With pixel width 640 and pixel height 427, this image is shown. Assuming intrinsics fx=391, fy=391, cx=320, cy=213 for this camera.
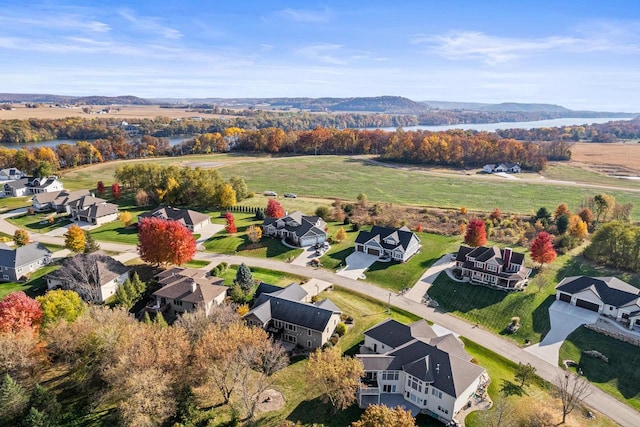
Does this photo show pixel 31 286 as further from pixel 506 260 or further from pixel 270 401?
pixel 506 260

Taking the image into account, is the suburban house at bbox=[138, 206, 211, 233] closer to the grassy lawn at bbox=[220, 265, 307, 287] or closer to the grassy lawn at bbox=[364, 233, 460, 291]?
the grassy lawn at bbox=[220, 265, 307, 287]

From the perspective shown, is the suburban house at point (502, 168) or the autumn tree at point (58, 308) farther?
the suburban house at point (502, 168)

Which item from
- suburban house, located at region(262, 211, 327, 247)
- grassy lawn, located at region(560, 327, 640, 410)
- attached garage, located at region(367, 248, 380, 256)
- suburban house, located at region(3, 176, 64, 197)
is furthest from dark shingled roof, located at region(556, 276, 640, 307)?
suburban house, located at region(3, 176, 64, 197)

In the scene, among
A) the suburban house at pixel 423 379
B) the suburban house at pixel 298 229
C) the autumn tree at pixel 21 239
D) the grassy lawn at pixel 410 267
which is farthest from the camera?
the suburban house at pixel 298 229

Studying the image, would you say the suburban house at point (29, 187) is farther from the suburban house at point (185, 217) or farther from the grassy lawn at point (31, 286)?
the grassy lawn at point (31, 286)

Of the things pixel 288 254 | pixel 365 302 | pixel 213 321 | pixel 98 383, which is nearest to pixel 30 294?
pixel 98 383

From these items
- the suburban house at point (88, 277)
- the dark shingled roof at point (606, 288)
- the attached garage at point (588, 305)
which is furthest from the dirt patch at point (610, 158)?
the suburban house at point (88, 277)

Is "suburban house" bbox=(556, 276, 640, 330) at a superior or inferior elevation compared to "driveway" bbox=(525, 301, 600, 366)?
superior
